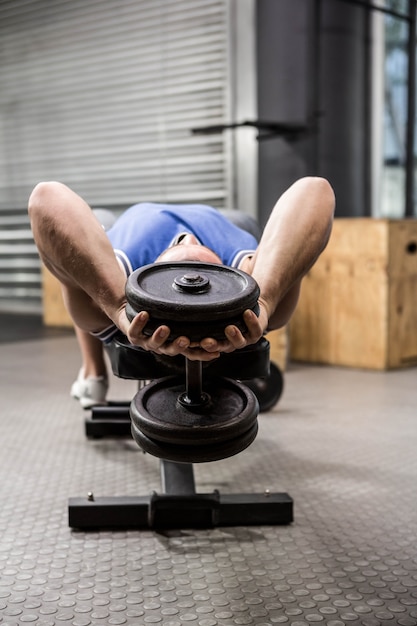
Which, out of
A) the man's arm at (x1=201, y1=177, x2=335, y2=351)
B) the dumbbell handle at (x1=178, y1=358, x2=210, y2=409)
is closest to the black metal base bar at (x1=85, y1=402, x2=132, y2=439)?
the man's arm at (x1=201, y1=177, x2=335, y2=351)

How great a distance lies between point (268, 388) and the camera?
2.13 metres

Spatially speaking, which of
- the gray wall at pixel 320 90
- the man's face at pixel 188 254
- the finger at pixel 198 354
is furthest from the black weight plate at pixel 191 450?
the gray wall at pixel 320 90

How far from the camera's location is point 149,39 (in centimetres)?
430

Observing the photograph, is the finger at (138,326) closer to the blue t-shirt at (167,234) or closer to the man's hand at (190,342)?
the man's hand at (190,342)

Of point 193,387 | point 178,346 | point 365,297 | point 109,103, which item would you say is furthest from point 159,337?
point 109,103

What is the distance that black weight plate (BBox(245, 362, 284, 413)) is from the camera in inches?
83.7

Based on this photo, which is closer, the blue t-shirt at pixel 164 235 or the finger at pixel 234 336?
the finger at pixel 234 336

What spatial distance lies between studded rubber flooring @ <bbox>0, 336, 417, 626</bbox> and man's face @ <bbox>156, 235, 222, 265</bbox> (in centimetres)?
50

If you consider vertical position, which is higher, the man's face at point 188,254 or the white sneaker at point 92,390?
the man's face at point 188,254

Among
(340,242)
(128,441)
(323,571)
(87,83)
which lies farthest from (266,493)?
(87,83)

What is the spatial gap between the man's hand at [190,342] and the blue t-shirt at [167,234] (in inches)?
14.4

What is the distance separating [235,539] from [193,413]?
0.34m

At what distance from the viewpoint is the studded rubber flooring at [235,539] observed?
1.00m

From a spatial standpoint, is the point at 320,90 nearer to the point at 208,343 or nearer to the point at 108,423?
the point at 108,423
